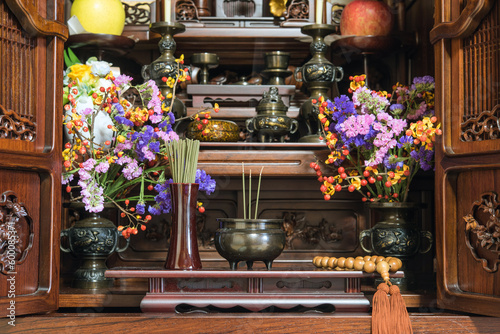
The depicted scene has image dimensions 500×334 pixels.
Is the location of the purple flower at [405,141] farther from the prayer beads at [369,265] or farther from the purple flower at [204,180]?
the purple flower at [204,180]

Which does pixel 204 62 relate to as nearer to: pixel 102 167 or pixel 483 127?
pixel 102 167

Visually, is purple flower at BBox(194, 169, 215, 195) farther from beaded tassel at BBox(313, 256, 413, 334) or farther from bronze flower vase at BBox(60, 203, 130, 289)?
beaded tassel at BBox(313, 256, 413, 334)

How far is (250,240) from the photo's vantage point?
1.58 m

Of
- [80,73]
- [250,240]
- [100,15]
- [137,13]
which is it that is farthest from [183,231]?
[137,13]

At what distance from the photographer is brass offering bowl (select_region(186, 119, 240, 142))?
188cm

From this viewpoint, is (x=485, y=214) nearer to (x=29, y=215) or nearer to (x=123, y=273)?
(x=123, y=273)

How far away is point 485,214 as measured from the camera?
5.07 feet

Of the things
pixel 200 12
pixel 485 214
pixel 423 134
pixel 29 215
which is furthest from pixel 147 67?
pixel 485 214

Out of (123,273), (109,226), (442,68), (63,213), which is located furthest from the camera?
(63,213)

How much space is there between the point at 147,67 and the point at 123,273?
2.59 ft

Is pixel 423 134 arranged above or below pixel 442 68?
below

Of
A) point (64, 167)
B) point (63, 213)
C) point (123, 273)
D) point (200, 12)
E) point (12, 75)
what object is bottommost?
point (123, 273)

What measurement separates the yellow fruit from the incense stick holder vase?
2.75 ft

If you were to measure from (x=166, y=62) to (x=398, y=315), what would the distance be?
40.7 inches
